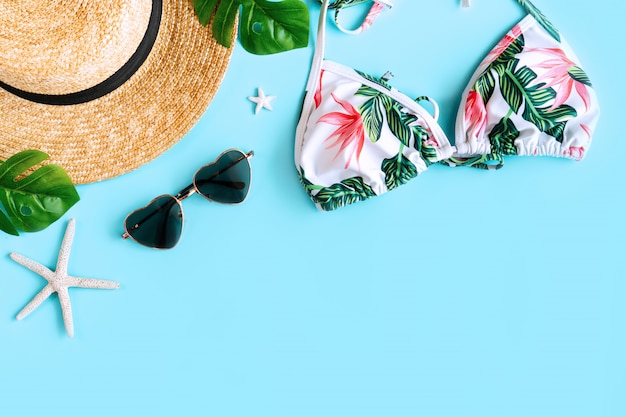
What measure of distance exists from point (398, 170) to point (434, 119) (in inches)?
4.9

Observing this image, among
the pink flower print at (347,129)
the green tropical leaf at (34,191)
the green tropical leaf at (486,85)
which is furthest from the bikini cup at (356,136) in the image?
the green tropical leaf at (34,191)

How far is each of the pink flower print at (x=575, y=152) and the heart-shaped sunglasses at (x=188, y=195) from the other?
2.02 ft

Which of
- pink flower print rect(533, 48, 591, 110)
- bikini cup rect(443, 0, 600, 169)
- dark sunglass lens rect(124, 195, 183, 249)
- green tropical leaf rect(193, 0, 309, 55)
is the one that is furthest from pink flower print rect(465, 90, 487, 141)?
dark sunglass lens rect(124, 195, 183, 249)

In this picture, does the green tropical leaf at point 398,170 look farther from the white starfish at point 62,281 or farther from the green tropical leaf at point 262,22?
the white starfish at point 62,281

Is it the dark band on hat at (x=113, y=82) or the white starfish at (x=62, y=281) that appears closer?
the dark band on hat at (x=113, y=82)

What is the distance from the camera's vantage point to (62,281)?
991mm

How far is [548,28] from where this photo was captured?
0.97 metres

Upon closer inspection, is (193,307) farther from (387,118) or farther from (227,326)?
(387,118)

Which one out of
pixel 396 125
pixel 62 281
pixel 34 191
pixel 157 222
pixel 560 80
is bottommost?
pixel 62 281

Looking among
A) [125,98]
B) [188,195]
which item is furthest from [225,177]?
[125,98]

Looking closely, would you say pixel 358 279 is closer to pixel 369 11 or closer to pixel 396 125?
pixel 396 125

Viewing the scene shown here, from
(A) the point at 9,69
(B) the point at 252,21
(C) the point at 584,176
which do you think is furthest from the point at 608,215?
(A) the point at 9,69

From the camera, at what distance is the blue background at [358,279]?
1.02 metres

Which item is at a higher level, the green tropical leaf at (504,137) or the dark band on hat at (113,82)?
the dark band on hat at (113,82)
